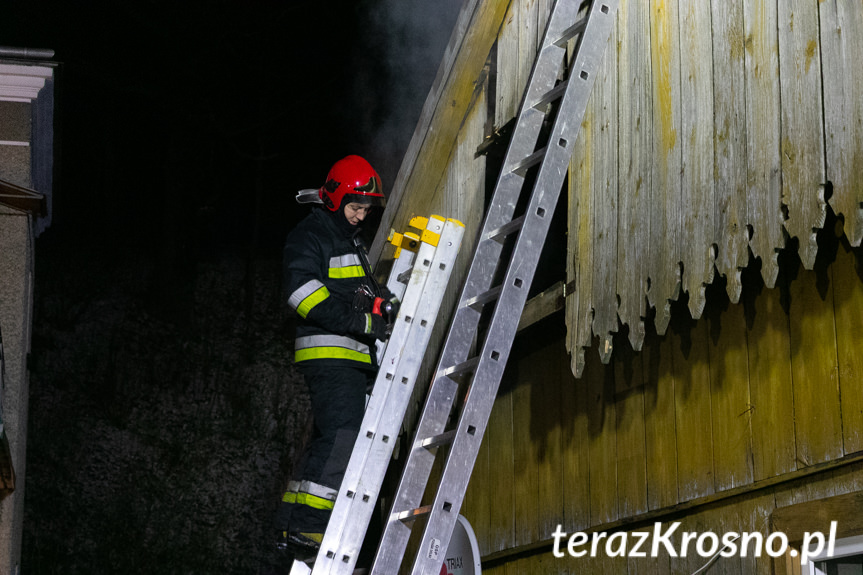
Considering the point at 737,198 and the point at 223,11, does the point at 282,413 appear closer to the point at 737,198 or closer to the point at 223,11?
the point at 223,11

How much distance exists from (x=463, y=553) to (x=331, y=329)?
133cm

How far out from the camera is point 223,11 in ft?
60.5

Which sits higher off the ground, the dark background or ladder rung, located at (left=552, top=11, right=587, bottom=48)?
the dark background

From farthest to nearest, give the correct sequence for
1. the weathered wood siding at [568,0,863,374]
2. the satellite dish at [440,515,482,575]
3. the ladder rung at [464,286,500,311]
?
the satellite dish at [440,515,482,575] < the ladder rung at [464,286,500,311] < the weathered wood siding at [568,0,863,374]

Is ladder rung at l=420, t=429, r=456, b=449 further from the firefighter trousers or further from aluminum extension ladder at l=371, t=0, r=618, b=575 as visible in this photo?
the firefighter trousers

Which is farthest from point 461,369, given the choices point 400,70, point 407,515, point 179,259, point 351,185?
point 179,259

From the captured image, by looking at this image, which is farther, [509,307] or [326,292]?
[326,292]

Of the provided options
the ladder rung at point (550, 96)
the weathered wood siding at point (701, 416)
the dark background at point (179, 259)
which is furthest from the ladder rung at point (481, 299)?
the dark background at point (179, 259)

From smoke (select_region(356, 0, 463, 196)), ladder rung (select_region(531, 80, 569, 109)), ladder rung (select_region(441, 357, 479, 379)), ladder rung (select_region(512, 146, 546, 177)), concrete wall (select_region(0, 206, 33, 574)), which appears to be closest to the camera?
ladder rung (select_region(441, 357, 479, 379))

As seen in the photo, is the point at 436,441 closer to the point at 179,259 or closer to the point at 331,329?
the point at 331,329

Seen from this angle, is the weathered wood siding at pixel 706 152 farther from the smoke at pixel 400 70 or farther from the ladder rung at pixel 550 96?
the smoke at pixel 400 70

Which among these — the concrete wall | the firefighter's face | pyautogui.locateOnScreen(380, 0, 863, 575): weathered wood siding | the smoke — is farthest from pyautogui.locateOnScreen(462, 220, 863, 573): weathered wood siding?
the concrete wall

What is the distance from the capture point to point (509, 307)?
11.3 feet

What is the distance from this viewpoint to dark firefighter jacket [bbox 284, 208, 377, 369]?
416cm
